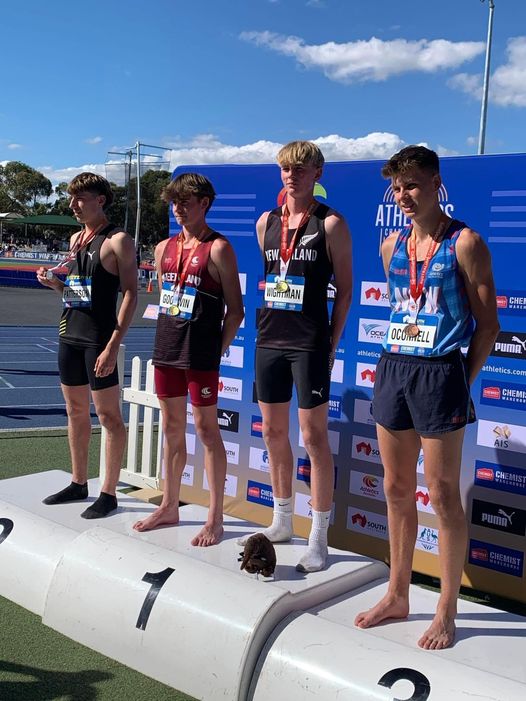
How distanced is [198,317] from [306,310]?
0.64 m

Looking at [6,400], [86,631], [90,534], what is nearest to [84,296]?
[90,534]

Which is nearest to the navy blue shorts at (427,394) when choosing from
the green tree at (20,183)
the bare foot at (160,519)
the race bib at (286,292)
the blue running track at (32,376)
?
the race bib at (286,292)

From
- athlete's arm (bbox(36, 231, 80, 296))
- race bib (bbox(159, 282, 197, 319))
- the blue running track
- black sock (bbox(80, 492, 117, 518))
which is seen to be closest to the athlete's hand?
race bib (bbox(159, 282, 197, 319))

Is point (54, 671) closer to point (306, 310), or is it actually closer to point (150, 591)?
point (150, 591)

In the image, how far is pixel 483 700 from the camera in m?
2.42

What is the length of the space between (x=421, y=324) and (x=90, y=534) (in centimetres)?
211

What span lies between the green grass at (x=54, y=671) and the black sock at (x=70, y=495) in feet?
2.54

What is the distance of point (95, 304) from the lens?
13.5ft

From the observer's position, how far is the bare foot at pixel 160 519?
4.04 meters

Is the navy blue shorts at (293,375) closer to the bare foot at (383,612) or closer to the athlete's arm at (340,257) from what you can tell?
the athlete's arm at (340,257)

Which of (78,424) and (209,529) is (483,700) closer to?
(209,529)

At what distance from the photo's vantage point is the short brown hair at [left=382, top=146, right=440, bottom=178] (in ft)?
9.02

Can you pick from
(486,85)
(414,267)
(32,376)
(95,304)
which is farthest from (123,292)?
(486,85)

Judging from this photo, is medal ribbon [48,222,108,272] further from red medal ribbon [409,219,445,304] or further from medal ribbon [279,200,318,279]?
red medal ribbon [409,219,445,304]
